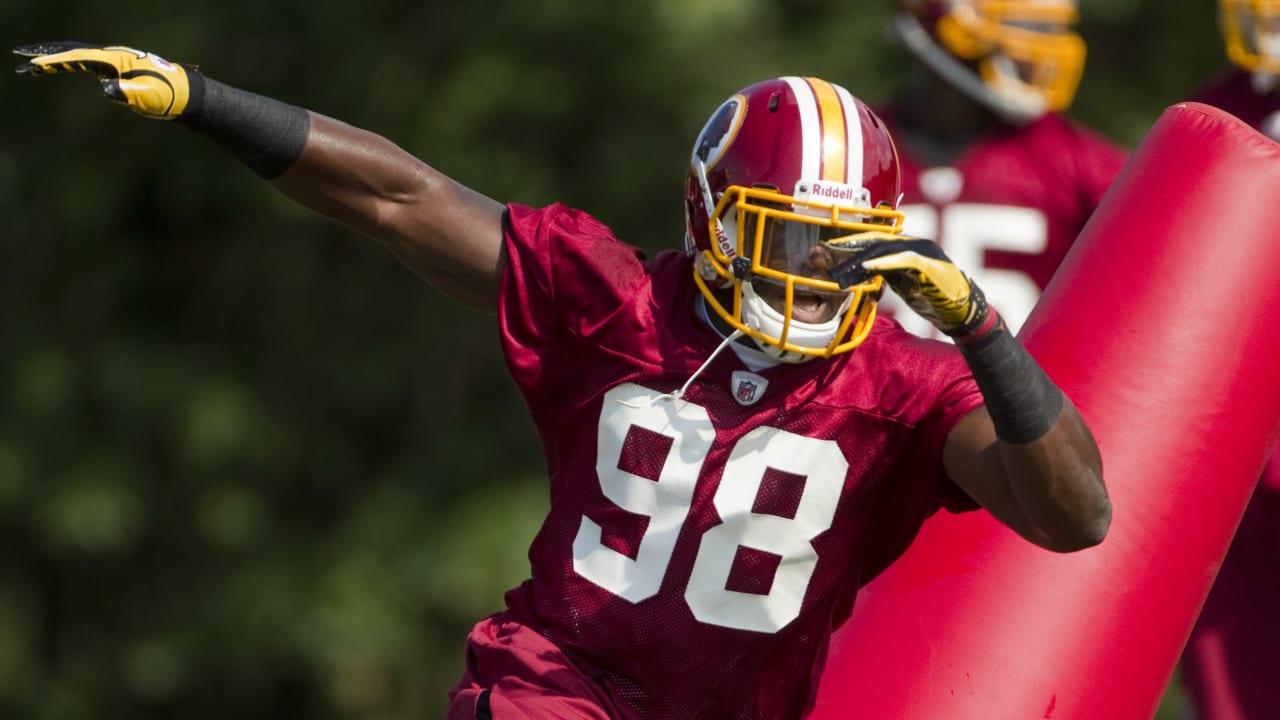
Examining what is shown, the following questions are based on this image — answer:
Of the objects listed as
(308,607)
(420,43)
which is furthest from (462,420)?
(420,43)

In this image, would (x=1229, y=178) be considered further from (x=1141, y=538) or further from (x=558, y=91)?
(x=558, y=91)

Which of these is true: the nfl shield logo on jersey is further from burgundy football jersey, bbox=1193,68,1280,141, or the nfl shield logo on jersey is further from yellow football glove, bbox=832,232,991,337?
burgundy football jersey, bbox=1193,68,1280,141

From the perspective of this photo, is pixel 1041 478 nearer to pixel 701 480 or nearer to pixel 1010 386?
pixel 1010 386

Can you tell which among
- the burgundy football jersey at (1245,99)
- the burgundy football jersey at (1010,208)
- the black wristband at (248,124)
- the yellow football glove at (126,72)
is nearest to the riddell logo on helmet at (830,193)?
the black wristband at (248,124)

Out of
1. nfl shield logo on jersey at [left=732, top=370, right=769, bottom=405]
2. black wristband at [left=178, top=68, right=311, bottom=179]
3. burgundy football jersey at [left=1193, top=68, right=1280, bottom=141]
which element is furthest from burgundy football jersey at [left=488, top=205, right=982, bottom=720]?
burgundy football jersey at [left=1193, top=68, right=1280, bottom=141]

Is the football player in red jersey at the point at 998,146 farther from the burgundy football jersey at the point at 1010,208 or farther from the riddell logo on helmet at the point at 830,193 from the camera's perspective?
the riddell logo on helmet at the point at 830,193

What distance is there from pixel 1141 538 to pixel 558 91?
208 inches

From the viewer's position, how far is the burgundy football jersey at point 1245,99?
5105 mm

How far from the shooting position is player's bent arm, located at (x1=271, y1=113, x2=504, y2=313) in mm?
3113

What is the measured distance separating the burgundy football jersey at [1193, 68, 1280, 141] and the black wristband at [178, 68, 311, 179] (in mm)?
2920

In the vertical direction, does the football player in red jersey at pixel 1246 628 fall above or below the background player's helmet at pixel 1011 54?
below

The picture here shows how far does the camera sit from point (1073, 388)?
3383mm

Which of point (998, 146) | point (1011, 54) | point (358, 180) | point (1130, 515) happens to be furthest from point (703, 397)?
point (1011, 54)

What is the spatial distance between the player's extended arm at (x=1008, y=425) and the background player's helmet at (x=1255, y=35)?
107 inches
